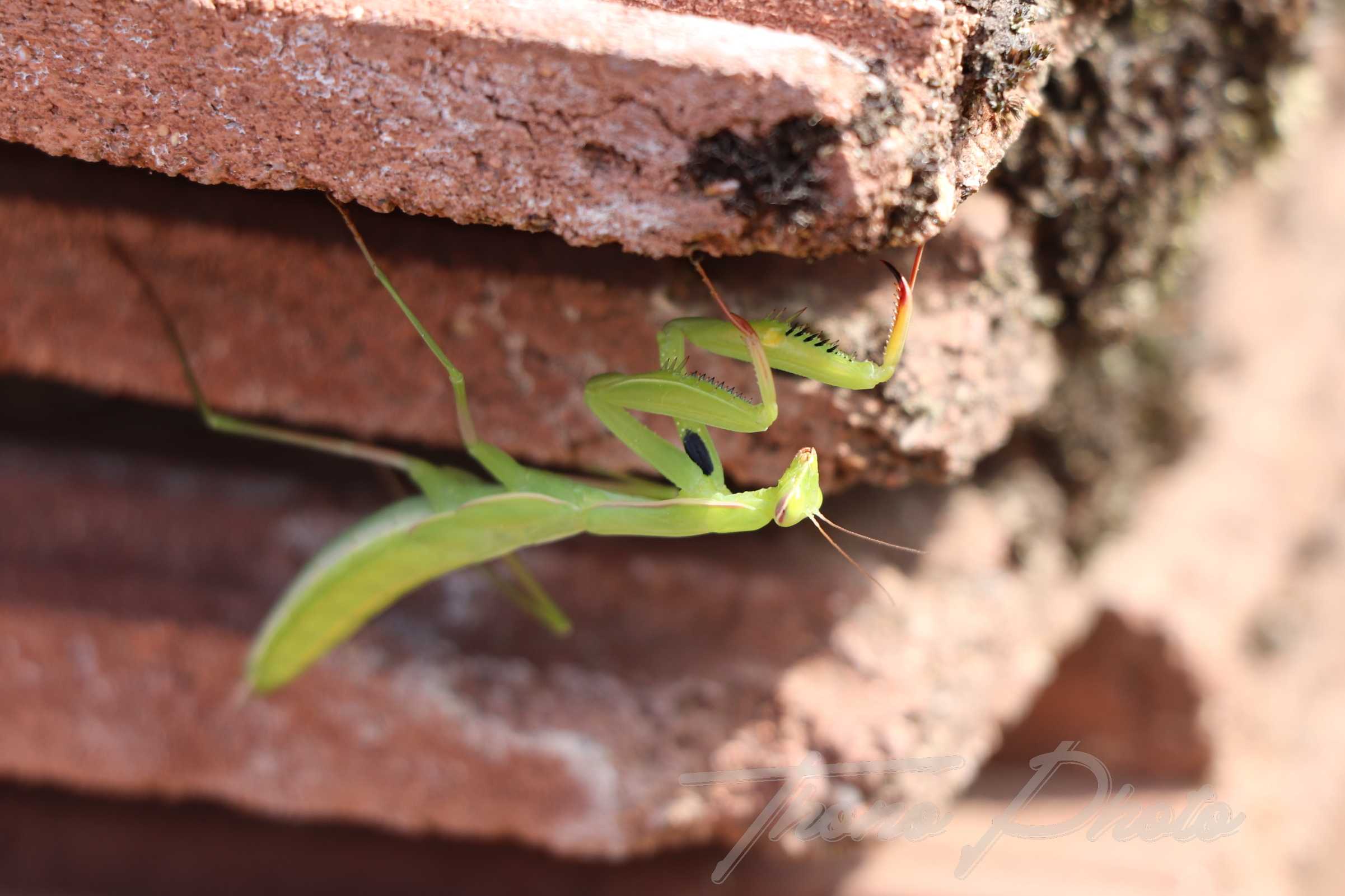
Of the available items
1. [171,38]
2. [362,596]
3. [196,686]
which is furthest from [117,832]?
[171,38]

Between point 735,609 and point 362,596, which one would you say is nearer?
point 362,596

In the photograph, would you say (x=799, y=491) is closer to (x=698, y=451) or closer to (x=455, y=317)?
(x=698, y=451)

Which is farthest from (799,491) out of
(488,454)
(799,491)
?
(488,454)

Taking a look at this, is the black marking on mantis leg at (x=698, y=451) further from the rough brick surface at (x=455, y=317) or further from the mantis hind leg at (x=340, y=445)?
the mantis hind leg at (x=340, y=445)

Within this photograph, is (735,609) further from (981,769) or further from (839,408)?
(981,769)

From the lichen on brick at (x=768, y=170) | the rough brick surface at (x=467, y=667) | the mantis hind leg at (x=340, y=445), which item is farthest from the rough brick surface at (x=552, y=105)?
the rough brick surface at (x=467, y=667)

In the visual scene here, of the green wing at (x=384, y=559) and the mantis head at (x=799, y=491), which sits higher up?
the mantis head at (x=799, y=491)

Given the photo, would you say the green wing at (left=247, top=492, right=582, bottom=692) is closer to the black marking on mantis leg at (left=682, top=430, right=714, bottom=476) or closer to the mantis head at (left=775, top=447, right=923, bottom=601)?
the black marking on mantis leg at (left=682, top=430, right=714, bottom=476)

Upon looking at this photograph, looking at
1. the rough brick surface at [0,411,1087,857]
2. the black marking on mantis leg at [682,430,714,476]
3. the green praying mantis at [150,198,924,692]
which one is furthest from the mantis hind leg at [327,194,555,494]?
the rough brick surface at [0,411,1087,857]
